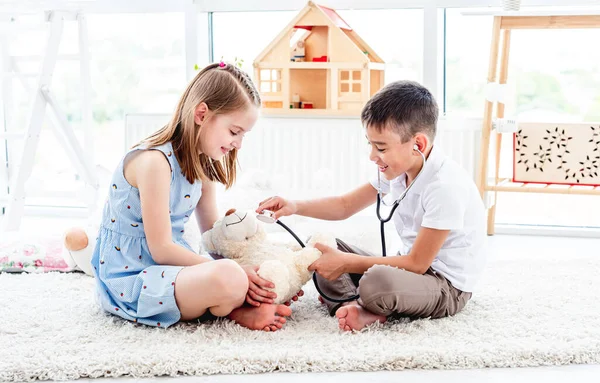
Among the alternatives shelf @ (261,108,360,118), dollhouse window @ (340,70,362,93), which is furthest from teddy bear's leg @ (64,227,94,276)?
dollhouse window @ (340,70,362,93)

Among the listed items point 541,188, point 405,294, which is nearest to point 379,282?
point 405,294

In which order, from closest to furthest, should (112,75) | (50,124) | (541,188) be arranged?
(541,188) < (50,124) < (112,75)

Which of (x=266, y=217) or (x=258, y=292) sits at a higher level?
(x=266, y=217)

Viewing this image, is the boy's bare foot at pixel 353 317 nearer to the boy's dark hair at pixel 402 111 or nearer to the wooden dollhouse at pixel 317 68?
the boy's dark hair at pixel 402 111

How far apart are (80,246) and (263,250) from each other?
0.66 meters

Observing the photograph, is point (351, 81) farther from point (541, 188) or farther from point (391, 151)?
point (391, 151)

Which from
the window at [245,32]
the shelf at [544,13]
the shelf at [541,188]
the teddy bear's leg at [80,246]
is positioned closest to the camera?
the teddy bear's leg at [80,246]

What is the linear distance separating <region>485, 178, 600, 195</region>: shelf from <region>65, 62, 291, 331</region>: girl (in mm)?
1337

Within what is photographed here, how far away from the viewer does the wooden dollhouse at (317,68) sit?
9.21ft

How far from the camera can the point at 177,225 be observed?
1.77 m

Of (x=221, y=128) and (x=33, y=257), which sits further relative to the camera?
(x=33, y=257)

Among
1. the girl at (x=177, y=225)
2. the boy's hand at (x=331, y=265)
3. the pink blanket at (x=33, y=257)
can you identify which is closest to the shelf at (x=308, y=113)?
the pink blanket at (x=33, y=257)

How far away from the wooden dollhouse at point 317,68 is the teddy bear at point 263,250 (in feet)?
3.84

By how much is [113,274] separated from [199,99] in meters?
0.44
